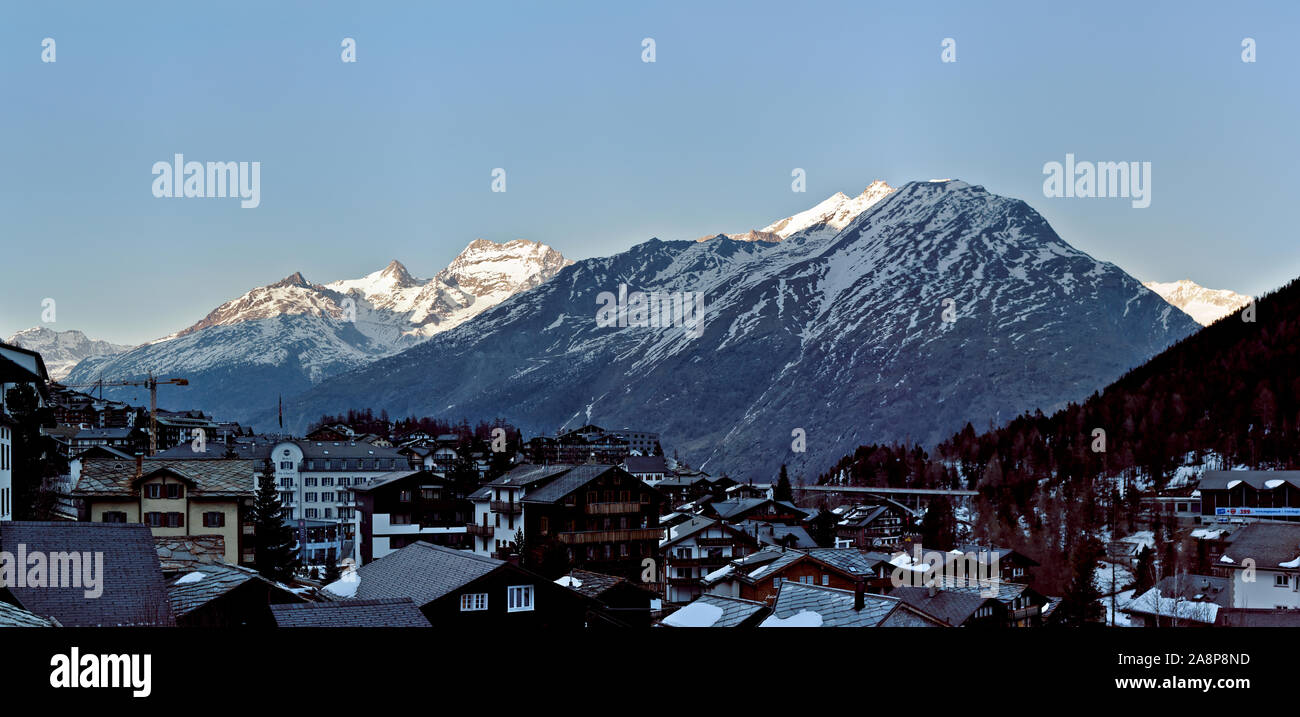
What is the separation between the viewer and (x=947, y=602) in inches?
1344

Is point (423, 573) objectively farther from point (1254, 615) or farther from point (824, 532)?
point (824, 532)

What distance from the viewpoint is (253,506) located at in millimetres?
41031

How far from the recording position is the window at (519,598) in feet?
72.3

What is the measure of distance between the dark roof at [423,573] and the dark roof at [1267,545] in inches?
1627

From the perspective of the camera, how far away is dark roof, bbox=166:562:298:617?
16.7 m

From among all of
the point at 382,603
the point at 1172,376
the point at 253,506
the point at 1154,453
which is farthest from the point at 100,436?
the point at 1172,376

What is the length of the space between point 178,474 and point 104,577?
70.2 ft

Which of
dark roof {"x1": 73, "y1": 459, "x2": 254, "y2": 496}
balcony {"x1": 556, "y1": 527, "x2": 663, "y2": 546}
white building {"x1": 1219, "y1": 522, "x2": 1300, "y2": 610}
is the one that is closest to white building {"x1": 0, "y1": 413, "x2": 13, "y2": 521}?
dark roof {"x1": 73, "y1": 459, "x2": 254, "y2": 496}

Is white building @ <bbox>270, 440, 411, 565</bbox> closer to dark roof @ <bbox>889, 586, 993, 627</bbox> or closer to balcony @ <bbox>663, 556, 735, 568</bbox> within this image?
balcony @ <bbox>663, 556, 735, 568</bbox>

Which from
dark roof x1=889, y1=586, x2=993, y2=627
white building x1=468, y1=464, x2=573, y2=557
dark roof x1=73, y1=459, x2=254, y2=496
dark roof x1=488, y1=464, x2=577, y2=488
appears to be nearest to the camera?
dark roof x1=889, y1=586, x2=993, y2=627

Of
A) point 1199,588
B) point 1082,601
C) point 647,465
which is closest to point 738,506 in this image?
point 1199,588

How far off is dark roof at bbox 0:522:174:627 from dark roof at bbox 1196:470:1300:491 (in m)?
72.2
